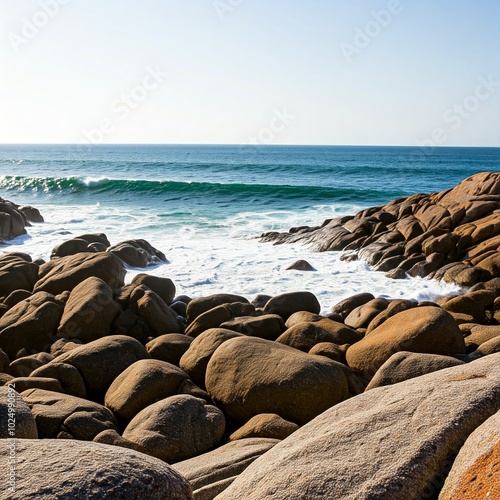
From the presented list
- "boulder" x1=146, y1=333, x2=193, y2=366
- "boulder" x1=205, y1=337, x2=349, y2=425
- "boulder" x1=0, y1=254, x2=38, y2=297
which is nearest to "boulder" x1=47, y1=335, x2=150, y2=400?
"boulder" x1=146, y1=333, x2=193, y2=366

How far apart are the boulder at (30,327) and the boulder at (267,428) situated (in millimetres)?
3978

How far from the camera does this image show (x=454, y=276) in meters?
12.1

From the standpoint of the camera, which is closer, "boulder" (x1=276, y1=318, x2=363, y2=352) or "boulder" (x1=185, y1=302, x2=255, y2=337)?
"boulder" (x1=276, y1=318, x2=363, y2=352)

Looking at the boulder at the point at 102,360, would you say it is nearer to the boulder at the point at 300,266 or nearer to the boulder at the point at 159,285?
the boulder at the point at 159,285

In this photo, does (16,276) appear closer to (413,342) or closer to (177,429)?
(177,429)

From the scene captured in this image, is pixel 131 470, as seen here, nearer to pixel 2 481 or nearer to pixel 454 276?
pixel 2 481

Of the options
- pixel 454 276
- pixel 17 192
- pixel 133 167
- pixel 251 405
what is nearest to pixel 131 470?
pixel 251 405

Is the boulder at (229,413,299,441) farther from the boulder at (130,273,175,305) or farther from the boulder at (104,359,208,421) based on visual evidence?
the boulder at (130,273,175,305)

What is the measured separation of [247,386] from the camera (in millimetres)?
5863

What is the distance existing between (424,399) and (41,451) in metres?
1.90

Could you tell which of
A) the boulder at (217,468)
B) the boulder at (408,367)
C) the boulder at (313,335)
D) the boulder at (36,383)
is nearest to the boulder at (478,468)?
the boulder at (217,468)

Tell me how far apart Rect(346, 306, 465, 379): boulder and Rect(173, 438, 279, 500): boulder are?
101 inches

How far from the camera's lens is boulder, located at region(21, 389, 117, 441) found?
16.9 ft

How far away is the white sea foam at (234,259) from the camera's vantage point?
40.3ft
